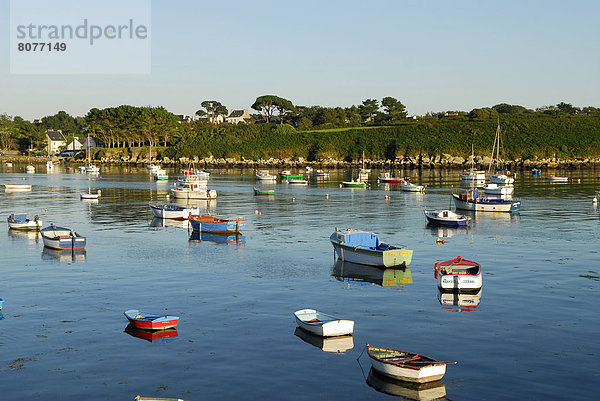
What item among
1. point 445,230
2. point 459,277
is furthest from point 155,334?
point 445,230

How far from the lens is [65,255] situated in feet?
187

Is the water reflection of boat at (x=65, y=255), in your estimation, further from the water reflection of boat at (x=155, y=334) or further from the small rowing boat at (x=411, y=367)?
the small rowing boat at (x=411, y=367)

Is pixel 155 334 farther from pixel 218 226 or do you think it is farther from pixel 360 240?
pixel 218 226

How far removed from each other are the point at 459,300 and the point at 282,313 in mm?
12006

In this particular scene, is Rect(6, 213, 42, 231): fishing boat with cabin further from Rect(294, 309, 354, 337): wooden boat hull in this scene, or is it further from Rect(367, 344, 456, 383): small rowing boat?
Rect(367, 344, 456, 383): small rowing boat

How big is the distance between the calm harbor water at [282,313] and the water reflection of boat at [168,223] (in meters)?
1.90

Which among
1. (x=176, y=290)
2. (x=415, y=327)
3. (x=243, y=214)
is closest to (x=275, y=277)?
(x=176, y=290)

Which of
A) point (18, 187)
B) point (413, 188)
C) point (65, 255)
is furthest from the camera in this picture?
point (18, 187)

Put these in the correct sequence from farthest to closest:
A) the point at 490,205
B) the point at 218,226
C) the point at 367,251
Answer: the point at 490,205 → the point at 218,226 → the point at 367,251

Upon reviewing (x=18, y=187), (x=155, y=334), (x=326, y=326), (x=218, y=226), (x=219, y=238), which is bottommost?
(x=155, y=334)

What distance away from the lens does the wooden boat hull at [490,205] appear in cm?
9119

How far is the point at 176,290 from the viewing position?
43375 millimetres

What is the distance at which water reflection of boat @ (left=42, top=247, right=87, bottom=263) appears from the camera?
181 feet

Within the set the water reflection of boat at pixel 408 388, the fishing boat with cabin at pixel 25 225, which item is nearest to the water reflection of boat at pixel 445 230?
the water reflection of boat at pixel 408 388
